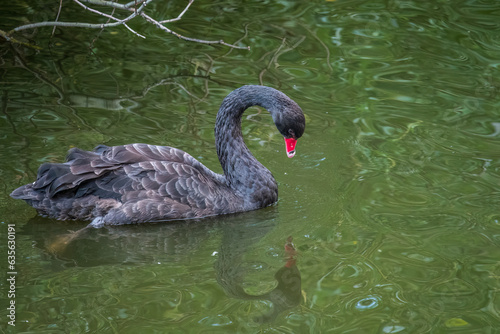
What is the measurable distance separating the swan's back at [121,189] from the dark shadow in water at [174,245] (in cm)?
12

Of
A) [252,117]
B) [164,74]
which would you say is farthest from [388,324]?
[164,74]

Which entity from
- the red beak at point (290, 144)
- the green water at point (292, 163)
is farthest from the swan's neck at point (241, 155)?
the red beak at point (290, 144)

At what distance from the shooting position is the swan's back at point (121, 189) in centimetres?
586

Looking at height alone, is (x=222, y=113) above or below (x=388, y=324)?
above

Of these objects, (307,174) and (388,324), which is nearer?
(388,324)

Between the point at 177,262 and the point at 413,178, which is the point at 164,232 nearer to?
the point at 177,262

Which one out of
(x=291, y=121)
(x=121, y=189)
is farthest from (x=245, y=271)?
(x=291, y=121)

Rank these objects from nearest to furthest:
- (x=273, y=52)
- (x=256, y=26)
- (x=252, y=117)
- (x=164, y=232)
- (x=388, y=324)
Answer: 1. (x=388, y=324)
2. (x=164, y=232)
3. (x=252, y=117)
4. (x=273, y=52)
5. (x=256, y=26)

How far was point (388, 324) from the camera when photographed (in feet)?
15.3

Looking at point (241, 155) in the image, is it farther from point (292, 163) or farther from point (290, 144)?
point (292, 163)

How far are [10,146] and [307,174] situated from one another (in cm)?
290

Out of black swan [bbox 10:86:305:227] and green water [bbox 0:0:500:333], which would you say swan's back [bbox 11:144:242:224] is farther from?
green water [bbox 0:0:500:333]

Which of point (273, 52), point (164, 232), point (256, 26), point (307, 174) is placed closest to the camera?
point (164, 232)

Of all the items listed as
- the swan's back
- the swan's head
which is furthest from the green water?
the swan's head
